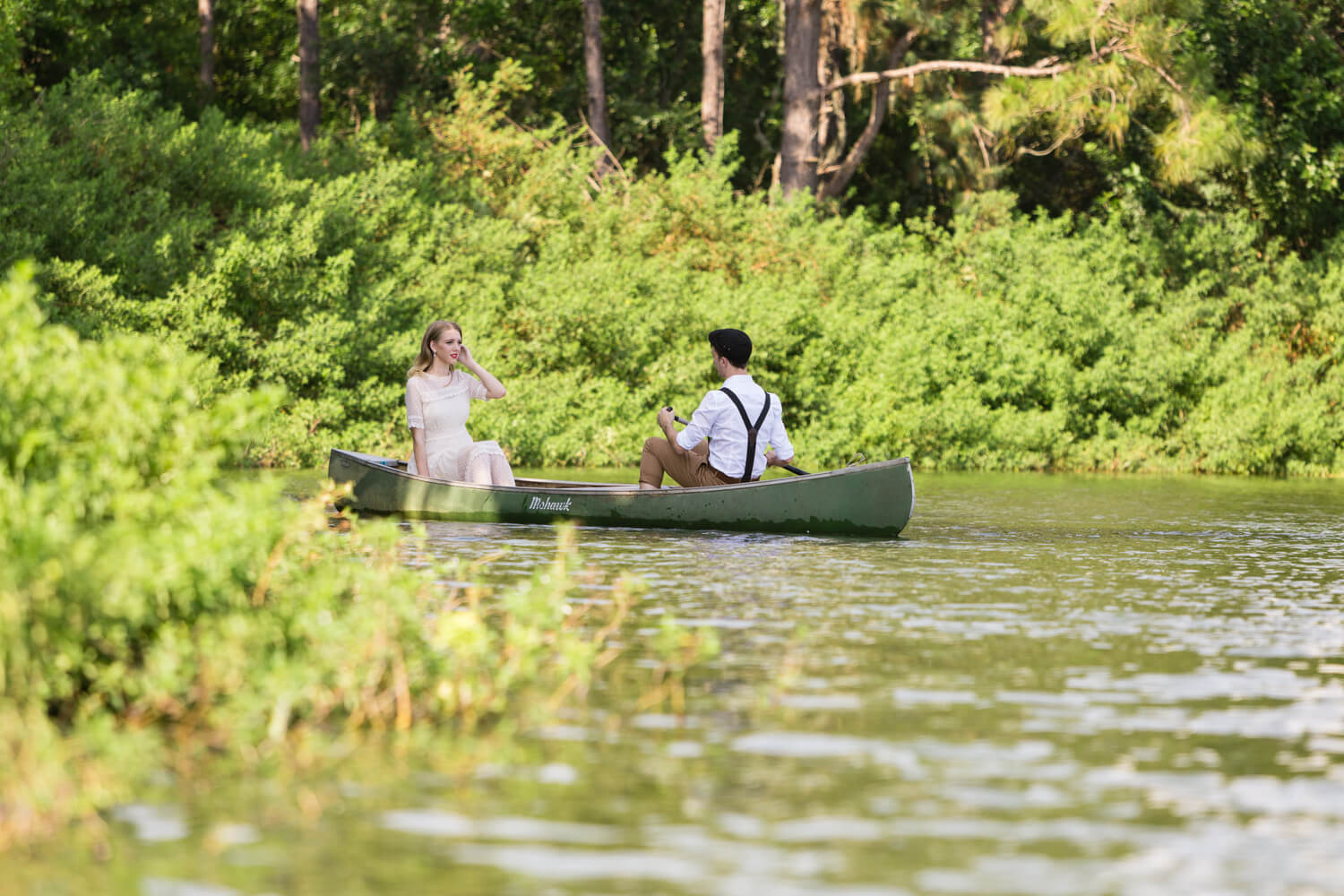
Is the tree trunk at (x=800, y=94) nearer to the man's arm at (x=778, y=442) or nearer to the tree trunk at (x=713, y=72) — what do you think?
the tree trunk at (x=713, y=72)

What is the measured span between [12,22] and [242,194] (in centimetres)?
467

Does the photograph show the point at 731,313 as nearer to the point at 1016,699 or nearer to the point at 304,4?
the point at 304,4

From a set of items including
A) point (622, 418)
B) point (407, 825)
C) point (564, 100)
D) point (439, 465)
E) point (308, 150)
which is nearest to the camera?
point (407, 825)

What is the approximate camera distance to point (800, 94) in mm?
29422

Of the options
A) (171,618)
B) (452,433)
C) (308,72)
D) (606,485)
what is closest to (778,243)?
(308,72)

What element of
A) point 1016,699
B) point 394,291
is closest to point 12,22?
point 394,291

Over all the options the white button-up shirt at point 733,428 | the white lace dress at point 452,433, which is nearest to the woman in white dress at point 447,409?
the white lace dress at point 452,433

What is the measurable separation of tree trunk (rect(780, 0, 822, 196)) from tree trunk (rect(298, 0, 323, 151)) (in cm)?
757

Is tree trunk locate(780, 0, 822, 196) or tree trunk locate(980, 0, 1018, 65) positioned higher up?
tree trunk locate(980, 0, 1018, 65)

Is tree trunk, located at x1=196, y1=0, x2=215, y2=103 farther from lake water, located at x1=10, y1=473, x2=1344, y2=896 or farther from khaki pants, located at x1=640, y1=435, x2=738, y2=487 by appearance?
lake water, located at x1=10, y1=473, x2=1344, y2=896

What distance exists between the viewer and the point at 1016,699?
683 centimetres

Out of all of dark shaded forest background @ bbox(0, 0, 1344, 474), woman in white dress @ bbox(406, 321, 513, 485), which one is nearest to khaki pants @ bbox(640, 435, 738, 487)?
woman in white dress @ bbox(406, 321, 513, 485)

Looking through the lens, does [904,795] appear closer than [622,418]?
Yes

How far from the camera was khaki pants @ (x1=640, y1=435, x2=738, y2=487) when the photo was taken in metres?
13.5
